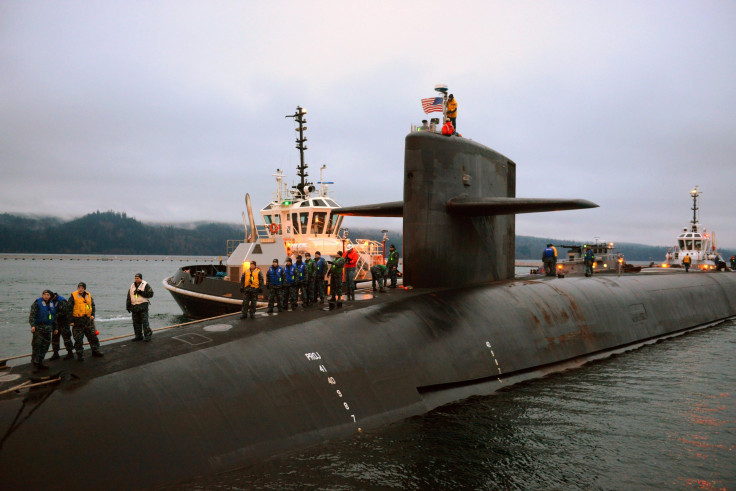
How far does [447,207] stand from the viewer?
12.7 meters

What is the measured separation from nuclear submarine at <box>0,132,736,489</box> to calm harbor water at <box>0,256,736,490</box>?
0.40 meters

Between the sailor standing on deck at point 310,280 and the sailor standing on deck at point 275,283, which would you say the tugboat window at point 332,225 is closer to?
the sailor standing on deck at point 310,280

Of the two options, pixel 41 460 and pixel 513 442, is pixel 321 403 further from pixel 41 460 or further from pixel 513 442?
pixel 41 460

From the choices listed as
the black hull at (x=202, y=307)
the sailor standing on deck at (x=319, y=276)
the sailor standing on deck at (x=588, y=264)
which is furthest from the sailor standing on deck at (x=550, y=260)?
the black hull at (x=202, y=307)

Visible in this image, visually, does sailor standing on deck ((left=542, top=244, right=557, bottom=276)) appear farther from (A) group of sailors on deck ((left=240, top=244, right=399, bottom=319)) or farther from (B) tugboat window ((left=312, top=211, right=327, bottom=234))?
(B) tugboat window ((left=312, top=211, right=327, bottom=234))

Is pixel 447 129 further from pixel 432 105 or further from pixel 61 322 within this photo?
pixel 61 322

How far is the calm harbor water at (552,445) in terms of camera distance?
22.7 feet

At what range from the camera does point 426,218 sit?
41.1ft

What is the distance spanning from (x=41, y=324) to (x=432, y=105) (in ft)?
29.5

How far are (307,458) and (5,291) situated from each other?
168ft

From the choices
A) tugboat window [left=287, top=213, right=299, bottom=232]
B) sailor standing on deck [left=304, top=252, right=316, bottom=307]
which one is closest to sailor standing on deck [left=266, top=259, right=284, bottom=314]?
sailor standing on deck [left=304, top=252, right=316, bottom=307]

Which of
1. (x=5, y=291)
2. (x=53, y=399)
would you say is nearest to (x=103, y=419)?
(x=53, y=399)

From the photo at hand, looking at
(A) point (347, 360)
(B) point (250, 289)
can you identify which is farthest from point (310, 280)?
(A) point (347, 360)

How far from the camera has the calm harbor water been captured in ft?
22.7
